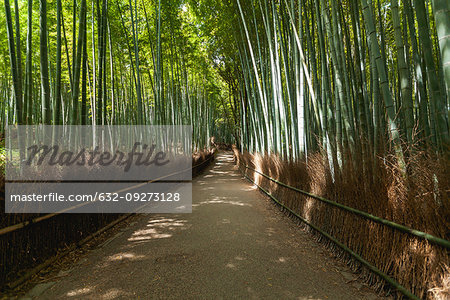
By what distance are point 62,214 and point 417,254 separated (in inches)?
112

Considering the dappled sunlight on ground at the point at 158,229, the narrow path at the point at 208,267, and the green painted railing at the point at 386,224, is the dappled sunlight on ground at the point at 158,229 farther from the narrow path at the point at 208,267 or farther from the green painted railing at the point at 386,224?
the green painted railing at the point at 386,224

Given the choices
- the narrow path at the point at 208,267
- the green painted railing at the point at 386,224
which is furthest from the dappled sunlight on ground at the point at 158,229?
the green painted railing at the point at 386,224

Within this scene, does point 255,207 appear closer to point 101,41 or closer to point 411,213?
point 411,213

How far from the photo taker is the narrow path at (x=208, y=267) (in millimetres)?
1746

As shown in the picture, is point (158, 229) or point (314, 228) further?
point (158, 229)

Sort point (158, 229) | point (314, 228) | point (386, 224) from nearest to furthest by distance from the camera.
A: point (386, 224) → point (314, 228) → point (158, 229)

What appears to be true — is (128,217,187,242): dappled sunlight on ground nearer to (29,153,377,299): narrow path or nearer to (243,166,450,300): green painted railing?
(29,153,377,299): narrow path

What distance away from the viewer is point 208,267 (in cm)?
213

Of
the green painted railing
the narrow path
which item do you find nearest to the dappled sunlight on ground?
the narrow path

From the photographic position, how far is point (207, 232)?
3.12 metres

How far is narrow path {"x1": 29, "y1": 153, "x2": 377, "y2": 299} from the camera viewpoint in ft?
5.73

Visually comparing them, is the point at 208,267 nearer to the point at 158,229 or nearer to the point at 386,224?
the point at 158,229

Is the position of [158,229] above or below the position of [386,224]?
below

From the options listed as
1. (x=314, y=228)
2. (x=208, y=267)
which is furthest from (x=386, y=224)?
(x=208, y=267)
